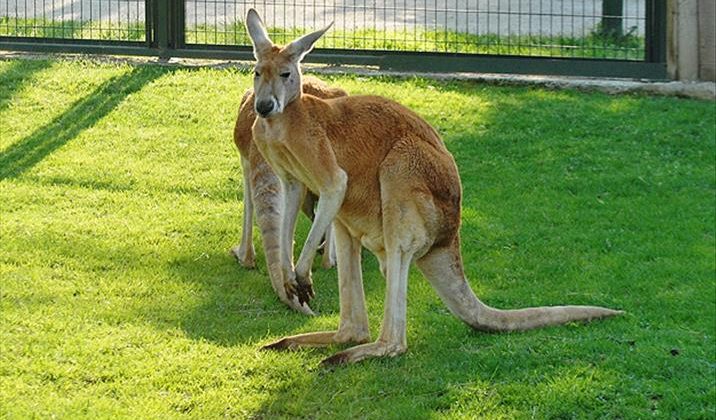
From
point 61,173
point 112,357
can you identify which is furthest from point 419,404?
point 61,173

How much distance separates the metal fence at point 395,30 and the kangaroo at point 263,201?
3.59 meters

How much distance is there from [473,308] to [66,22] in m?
6.09

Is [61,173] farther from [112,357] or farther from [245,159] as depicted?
[112,357]

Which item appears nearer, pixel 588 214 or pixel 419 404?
pixel 419 404

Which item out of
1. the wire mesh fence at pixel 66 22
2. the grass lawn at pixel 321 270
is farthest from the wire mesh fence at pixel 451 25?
the grass lawn at pixel 321 270

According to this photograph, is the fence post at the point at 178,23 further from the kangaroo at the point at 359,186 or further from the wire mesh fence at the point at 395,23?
the kangaroo at the point at 359,186

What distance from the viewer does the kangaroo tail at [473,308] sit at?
643 centimetres

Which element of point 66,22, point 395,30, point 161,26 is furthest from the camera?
point 66,22

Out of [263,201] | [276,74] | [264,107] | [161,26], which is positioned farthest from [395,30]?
[264,107]

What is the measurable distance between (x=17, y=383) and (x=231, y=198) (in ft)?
10.2

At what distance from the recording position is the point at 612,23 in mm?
11117

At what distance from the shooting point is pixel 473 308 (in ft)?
21.4

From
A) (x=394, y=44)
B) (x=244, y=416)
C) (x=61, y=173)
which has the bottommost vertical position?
(x=244, y=416)

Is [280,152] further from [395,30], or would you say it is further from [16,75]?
[395,30]
